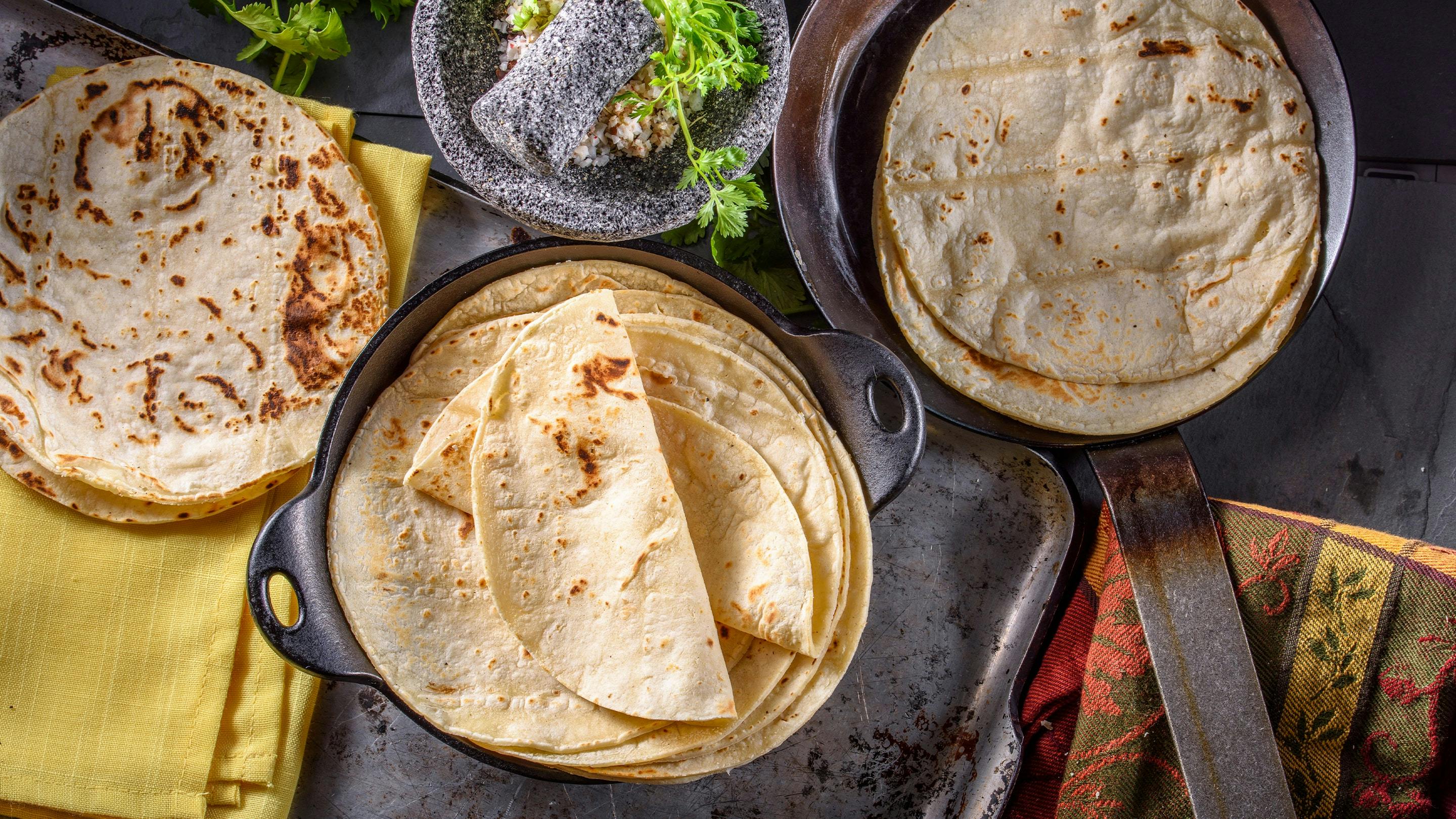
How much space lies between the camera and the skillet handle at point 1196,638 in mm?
1752

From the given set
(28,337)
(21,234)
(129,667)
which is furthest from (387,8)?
(129,667)

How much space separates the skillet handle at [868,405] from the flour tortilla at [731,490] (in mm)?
113

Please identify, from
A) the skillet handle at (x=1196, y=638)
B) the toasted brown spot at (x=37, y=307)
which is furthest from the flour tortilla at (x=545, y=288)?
the skillet handle at (x=1196, y=638)

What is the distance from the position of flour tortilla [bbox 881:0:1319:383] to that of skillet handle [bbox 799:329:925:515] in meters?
0.27

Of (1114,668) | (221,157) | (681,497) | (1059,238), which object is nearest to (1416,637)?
(1114,668)

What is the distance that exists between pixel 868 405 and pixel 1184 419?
0.69 meters

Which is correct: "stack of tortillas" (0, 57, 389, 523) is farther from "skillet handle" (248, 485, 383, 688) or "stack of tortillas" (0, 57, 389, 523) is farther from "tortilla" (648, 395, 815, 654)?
"tortilla" (648, 395, 815, 654)

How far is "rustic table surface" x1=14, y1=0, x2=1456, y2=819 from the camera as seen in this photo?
1956 mm

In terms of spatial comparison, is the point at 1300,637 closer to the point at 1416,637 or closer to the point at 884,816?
the point at 1416,637

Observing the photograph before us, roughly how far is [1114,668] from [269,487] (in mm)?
1761

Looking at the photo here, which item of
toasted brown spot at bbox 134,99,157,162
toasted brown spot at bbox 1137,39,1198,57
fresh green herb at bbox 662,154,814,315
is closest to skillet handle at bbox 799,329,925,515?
fresh green herb at bbox 662,154,814,315

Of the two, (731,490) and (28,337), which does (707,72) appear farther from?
(28,337)

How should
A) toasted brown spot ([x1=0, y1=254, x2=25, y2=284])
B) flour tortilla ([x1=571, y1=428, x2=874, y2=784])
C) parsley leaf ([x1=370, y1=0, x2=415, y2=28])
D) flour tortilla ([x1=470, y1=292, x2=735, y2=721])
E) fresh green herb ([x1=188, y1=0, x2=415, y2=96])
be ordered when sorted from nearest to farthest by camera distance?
1. flour tortilla ([x1=470, y1=292, x2=735, y2=721])
2. flour tortilla ([x1=571, y1=428, x2=874, y2=784])
3. toasted brown spot ([x1=0, y1=254, x2=25, y2=284])
4. fresh green herb ([x1=188, y1=0, x2=415, y2=96])
5. parsley leaf ([x1=370, y1=0, x2=415, y2=28])

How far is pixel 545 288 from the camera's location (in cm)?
169
